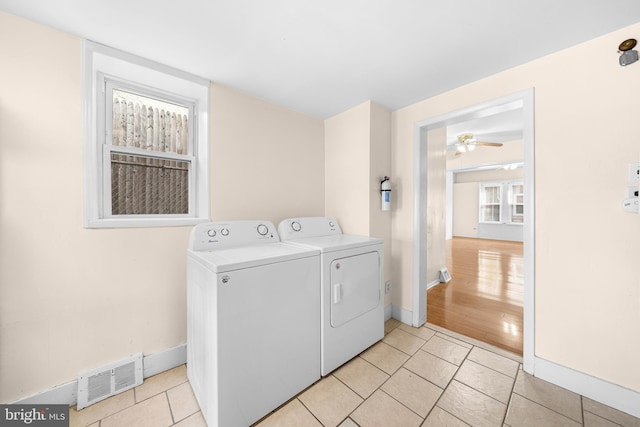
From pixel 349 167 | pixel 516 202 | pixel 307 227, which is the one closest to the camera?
pixel 307 227

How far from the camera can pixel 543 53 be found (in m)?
1.53

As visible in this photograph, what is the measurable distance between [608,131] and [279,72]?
7.01ft

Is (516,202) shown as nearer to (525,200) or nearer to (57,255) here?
(525,200)

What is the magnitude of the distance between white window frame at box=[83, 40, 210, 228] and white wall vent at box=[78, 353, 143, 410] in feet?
2.94

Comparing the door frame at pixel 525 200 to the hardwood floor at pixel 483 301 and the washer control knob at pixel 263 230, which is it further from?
the washer control knob at pixel 263 230

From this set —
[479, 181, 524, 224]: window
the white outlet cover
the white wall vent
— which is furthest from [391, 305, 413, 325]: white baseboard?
[479, 181, 524, 224]: window

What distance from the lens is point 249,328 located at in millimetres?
1221

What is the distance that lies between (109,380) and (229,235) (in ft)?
3.72

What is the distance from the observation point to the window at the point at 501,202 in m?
6.83

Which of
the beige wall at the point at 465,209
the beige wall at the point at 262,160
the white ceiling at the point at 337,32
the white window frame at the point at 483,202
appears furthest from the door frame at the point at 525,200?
the beige wall at the point at 465,209

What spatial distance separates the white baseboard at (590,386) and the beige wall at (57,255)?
259 centimetres

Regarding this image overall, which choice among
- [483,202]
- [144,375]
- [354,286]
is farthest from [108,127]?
[483,202]

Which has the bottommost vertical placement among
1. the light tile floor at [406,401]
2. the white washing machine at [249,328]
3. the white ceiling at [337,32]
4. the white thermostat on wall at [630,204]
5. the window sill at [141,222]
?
the light tile floor at [406,401]

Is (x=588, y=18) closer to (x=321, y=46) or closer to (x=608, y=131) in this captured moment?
(x=608, y=131)
